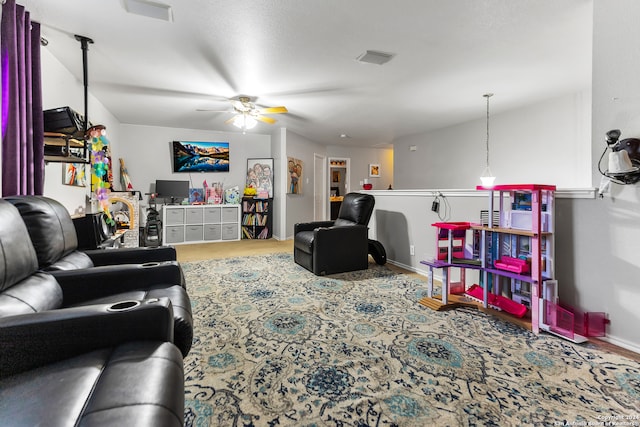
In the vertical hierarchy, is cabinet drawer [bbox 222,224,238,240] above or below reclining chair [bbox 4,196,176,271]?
below

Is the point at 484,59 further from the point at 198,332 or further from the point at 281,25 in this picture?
the point at 198,332

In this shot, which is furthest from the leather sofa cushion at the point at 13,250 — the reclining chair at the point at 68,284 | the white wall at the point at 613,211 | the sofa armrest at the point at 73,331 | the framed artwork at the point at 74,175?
the white wall at the point at 613,211

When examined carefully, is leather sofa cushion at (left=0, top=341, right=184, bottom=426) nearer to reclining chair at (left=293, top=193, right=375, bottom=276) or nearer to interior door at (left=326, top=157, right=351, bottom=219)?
reclining chair at (left=293, top=193, right=375, bottom=276)

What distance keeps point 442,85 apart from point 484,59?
774mm

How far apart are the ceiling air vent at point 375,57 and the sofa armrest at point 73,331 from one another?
287cm

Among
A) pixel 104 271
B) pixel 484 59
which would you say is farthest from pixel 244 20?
→ pixel 484 59

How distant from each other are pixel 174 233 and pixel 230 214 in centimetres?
115

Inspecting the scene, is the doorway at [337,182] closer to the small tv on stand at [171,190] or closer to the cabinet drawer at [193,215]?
the cabinet drawer at [193,215]

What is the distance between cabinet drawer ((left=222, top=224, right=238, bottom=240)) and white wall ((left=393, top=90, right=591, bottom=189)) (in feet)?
13.8

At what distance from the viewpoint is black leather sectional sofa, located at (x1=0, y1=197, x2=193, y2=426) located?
781 mm

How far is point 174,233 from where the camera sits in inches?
244

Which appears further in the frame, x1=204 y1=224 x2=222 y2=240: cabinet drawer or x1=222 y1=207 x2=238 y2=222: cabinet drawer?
x1=222 y1=207 x2=238 y2=222: cabinet drawer

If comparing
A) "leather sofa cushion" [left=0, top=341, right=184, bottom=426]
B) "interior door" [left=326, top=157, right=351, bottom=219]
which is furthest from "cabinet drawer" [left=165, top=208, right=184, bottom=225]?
"leather sofa cushion" [left=0, top=341, right=184, bottom=426]

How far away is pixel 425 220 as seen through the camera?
3840mm
